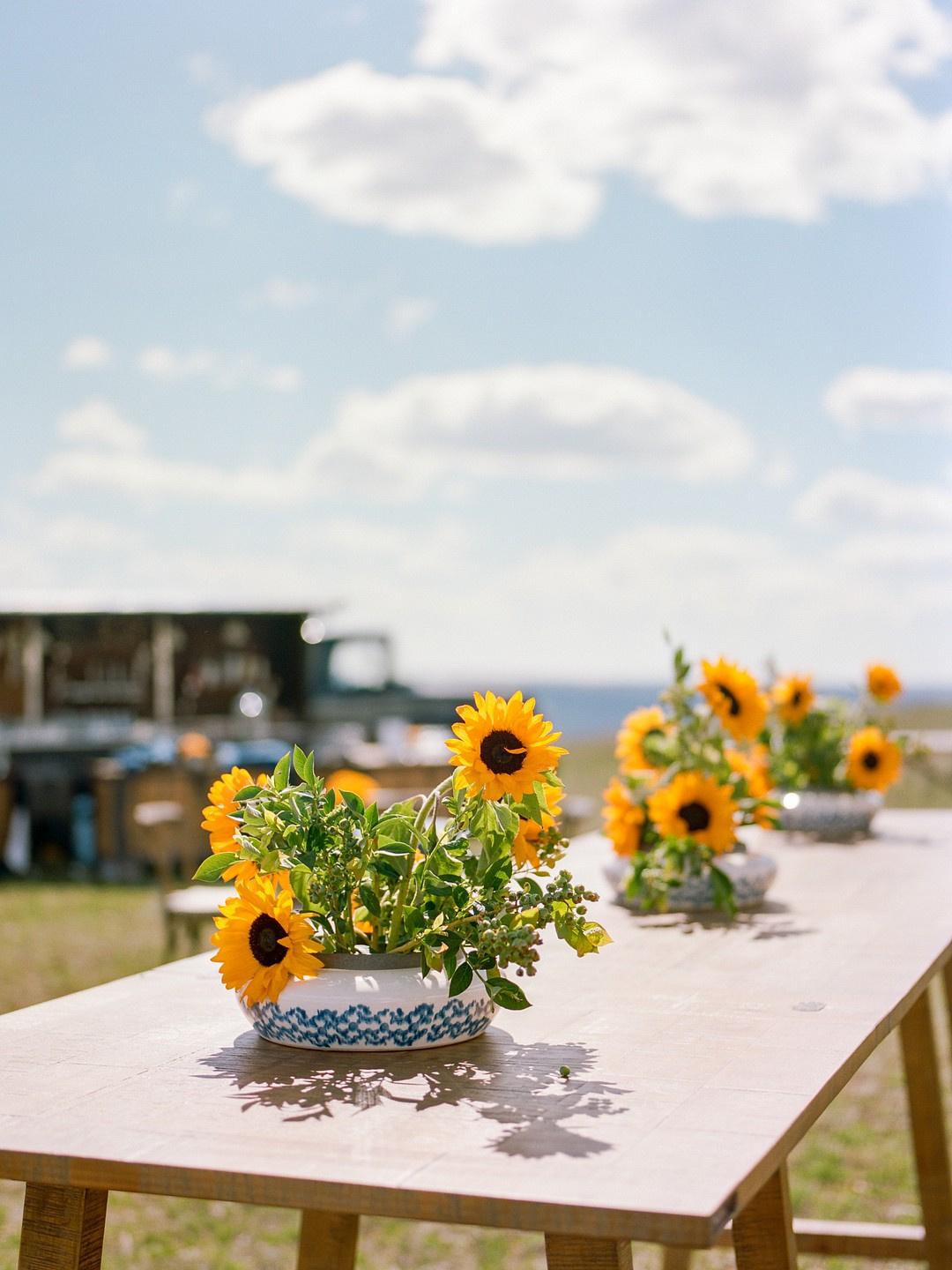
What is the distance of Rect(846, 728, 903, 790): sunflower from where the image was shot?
2.87 meters

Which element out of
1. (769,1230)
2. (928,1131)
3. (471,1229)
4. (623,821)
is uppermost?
(623,821)

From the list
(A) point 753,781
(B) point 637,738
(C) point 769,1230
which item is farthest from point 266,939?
(A) point 753,781

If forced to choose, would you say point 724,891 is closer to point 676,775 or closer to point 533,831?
point 676,775

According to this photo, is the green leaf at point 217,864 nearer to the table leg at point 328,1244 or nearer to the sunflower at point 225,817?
the sunflower at point 225,817

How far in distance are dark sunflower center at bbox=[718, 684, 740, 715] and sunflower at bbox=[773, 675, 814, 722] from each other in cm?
73

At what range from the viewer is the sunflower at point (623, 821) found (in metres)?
2.04

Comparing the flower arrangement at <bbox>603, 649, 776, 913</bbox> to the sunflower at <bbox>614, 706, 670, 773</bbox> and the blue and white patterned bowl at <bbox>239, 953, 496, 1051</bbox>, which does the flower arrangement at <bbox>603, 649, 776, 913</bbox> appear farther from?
the blue and white patterned bowl at <bbox>239, 953, 496, 1051</bbox>

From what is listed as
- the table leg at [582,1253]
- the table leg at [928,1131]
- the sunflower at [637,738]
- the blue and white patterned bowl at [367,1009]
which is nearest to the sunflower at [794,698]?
A: the table leg at [928,1131]

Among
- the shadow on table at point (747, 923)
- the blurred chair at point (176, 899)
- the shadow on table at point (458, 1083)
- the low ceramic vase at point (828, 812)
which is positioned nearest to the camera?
the shadow on table at point (458, 1083)

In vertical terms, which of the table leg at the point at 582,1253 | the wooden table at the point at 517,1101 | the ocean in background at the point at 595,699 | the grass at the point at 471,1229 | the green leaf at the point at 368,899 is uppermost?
the ocean in background at the point at 595,699

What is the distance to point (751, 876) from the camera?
2004mm

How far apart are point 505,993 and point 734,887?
0.82 m

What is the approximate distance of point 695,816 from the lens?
6.47 ft

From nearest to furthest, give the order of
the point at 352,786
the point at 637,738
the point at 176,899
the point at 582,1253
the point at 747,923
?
1. the point at 582,1253
2. the point at 747,923
3. the point at 637,738
4. the point at 352,786
5. the point at 176,899
